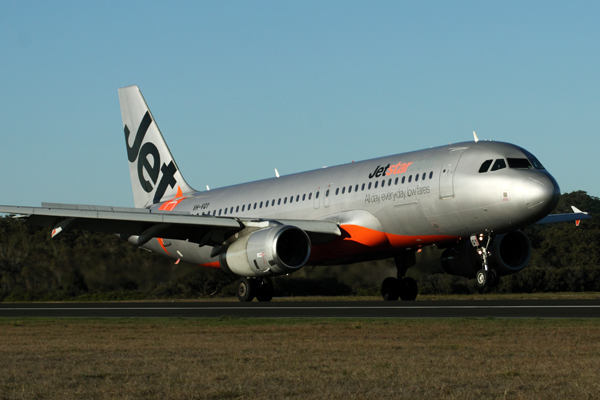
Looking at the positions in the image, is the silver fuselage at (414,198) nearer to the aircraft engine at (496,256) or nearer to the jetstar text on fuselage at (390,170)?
the jetstar text on fuselage at (390,170)

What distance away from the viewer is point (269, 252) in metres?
23.5

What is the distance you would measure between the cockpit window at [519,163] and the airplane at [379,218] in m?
0.03

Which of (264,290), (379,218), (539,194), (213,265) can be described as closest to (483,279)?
(539,194)

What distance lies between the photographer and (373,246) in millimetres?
24906

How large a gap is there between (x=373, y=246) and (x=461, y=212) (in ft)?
12.0

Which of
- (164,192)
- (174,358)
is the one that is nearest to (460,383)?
(174,358)

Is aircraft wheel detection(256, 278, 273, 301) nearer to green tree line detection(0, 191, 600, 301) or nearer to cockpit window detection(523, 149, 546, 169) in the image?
green tree line detection(0, 191, 600, 301)

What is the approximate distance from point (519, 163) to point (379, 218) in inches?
184

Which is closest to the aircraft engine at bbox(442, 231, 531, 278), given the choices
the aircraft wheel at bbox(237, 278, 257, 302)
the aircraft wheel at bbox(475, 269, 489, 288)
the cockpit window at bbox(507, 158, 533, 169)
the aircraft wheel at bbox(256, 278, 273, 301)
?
the aircraft wheel at bbox(475, 269, 489, 288)

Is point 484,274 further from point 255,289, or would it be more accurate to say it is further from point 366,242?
point 255,289

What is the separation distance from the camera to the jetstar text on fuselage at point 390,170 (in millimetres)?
24183

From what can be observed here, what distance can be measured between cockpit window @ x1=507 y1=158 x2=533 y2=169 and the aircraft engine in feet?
12.9

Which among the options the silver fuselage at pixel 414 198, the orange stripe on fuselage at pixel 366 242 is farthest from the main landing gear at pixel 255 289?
the orange stripe on fuselage at pixel 366 242

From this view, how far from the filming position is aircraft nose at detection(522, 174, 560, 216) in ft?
69.5
